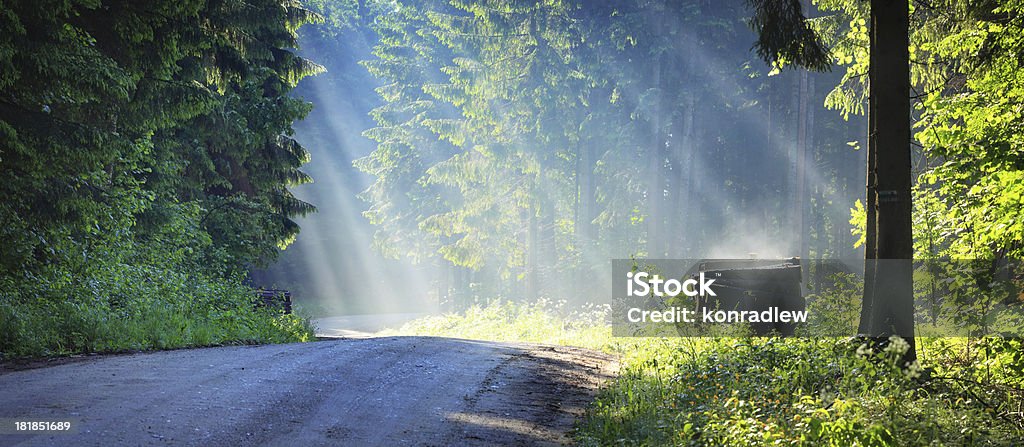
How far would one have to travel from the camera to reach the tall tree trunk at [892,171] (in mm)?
8812

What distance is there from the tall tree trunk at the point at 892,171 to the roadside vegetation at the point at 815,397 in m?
0.57

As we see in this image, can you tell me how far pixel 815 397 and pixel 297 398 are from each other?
17.8ft

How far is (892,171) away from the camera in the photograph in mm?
8836

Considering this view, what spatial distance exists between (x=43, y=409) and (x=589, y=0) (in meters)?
33.1

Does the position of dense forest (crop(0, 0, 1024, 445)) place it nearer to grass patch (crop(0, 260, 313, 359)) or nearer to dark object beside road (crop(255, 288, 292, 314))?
grass patch (crop(0, 260, 313, 359))

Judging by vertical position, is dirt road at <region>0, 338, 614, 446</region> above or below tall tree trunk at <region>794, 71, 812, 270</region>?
below

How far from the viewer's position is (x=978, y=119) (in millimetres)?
8969

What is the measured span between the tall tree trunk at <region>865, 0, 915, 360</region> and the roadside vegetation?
1.89ft

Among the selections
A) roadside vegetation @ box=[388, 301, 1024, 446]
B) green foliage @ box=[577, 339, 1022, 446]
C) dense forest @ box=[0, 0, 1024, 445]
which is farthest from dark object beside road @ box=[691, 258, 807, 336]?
green foliage @ box=[577, 339, 1022, 446]

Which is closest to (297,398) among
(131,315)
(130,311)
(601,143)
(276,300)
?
(131,315)

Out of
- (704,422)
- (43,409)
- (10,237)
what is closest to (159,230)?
(10,237)

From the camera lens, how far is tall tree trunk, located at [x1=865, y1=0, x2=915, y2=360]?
8.81 meters

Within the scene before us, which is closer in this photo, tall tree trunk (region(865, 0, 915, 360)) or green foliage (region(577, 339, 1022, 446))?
green foliage (region(577, 339, 1022, 446))

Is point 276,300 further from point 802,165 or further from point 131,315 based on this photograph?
point 802,165
